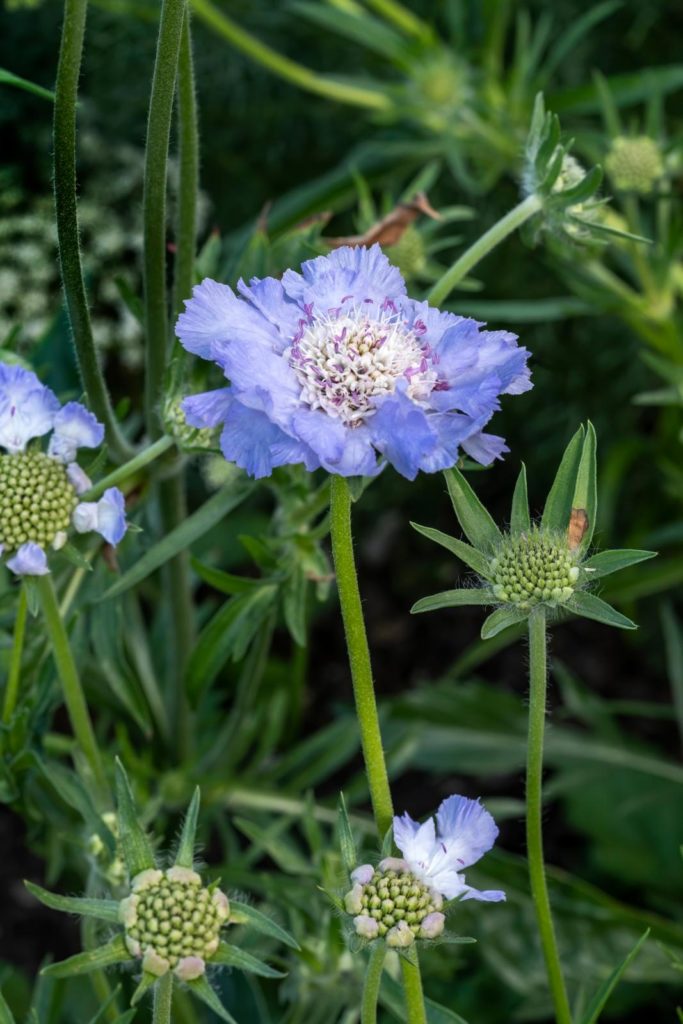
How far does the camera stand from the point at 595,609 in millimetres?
698

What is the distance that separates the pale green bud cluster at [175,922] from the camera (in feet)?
2.25

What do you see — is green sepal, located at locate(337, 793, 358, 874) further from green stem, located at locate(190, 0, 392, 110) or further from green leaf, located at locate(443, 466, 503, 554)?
green stem, located at locate(190, 0, 392, 110)

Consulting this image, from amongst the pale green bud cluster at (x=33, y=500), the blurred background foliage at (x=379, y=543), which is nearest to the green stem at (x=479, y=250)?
the blurred background foliage at (x=379, y=543)

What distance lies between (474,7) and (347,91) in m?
0.28

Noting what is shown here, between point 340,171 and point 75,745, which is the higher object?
point 340,171

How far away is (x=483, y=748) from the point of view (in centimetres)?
155

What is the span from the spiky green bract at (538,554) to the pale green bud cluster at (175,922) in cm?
21

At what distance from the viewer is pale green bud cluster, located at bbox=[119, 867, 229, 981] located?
0.69m

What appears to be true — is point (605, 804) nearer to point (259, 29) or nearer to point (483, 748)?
point (483, 748)

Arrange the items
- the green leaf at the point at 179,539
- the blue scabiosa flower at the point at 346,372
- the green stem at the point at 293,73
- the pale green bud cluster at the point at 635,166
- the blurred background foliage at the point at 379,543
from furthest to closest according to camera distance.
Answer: the green stem at the point at 293,73
the pale green bud cluster at the point at 635,166
the blurred background foliage at the point at 379,543
the green leaf at the point at 179,539
the blue scabiosa flower at the point at 346,372

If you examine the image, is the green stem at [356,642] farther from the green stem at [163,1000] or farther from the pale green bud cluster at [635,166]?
the pale green bud cluster at [635,166]

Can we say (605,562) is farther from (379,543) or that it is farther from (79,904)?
(379,543)

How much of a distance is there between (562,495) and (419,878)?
0.23 meters

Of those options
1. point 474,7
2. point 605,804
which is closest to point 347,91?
point 474,7
